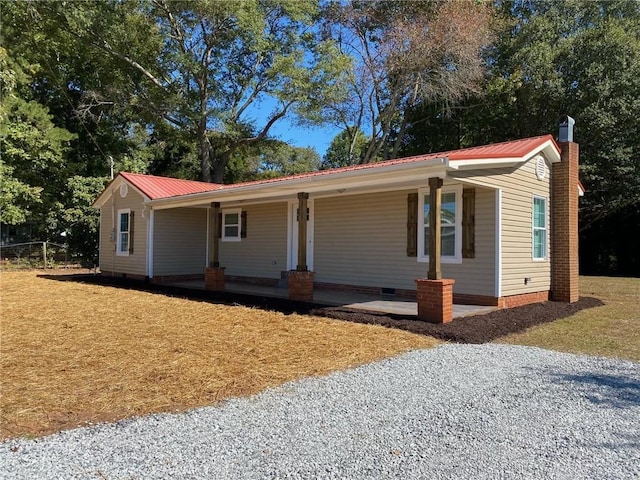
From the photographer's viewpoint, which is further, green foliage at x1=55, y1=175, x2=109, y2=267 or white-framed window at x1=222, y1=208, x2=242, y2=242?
green foliage at x1=55, y1=175, x2=109, y2=267

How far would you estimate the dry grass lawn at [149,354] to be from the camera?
398cm

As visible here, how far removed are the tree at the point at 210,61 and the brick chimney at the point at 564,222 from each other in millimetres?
14265

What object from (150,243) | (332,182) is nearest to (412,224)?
(332,182)

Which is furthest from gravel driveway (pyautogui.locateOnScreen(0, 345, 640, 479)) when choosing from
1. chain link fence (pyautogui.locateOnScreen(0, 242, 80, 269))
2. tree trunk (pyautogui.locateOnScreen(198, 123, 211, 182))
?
tree trunk (pyautogui.locateOnScreen(198, 123, 211, 182))

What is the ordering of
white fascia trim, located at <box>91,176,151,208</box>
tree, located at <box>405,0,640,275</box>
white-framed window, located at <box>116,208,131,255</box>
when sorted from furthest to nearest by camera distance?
tree, located at <box>405,0,640,275</box> < white-framed window, located at <box>116,208,131,255</box> < white fascia trim, located at <box>91,176,151,208</box>

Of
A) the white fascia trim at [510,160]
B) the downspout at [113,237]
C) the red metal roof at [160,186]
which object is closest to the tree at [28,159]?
the downspout at [113,237]

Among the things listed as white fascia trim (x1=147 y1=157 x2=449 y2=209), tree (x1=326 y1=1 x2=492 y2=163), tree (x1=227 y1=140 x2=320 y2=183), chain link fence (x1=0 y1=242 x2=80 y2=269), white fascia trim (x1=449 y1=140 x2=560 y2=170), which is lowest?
chain link fence (x1=0 y1=242 x2=80 y2=269)

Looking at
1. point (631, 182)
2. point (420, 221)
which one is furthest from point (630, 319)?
point (631, 182)

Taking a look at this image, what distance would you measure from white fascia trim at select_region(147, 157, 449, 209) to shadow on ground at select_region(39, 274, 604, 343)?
231 cm

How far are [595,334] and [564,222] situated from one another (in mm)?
4045

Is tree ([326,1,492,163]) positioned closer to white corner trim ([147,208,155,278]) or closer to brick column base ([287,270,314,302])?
white corner trim ([147,208,155,278])

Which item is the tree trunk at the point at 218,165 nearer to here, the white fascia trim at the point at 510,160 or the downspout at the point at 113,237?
the downspout at the point at 113,237

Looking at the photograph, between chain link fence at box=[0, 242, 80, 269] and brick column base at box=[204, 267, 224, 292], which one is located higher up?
chain link fence at box=[0, 242, 80, 269]

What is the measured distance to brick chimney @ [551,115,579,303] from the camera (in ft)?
A: 35.4
